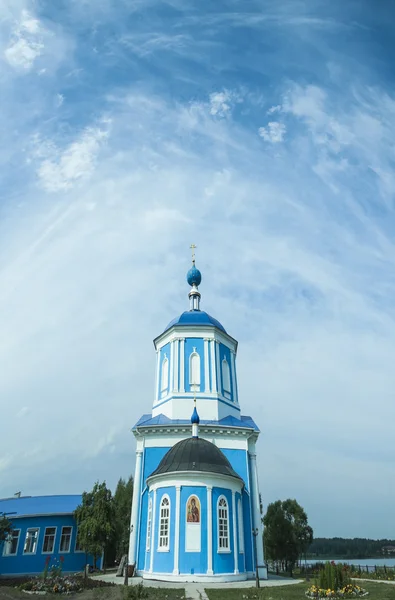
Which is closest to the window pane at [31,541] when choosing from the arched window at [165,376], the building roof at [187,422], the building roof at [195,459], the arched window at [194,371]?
the building roof at [187,422]

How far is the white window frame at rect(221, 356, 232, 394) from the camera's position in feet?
85.9

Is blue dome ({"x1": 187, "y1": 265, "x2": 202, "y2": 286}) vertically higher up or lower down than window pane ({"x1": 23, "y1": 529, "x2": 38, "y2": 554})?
higher up

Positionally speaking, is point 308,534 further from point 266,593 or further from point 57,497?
point 266,593

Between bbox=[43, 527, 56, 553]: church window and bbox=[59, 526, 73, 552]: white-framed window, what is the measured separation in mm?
474

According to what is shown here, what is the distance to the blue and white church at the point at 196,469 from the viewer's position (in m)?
17.9

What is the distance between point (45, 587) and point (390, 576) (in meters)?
17.0

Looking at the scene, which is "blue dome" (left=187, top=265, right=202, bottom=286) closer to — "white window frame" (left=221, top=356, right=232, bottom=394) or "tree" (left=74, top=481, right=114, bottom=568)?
"white window frame" (left=221, top=356, right=232, bottom=394)

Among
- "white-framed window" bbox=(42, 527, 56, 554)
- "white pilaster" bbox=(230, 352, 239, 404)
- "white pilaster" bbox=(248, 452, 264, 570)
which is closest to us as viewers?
"white pilaster" bbox=(248, 452, 264, 570)

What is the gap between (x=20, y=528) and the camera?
75.5ft

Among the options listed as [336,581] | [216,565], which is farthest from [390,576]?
[336,581]

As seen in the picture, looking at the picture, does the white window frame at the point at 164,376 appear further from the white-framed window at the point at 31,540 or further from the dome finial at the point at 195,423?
the white-framed window at the point at 31,540

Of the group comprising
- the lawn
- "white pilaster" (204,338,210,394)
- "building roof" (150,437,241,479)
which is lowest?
the lawn

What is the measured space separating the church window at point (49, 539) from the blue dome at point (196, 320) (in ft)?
43.1

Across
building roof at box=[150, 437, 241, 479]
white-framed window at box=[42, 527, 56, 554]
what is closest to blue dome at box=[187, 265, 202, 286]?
building roof at box=[150, 437, 241, 479]
